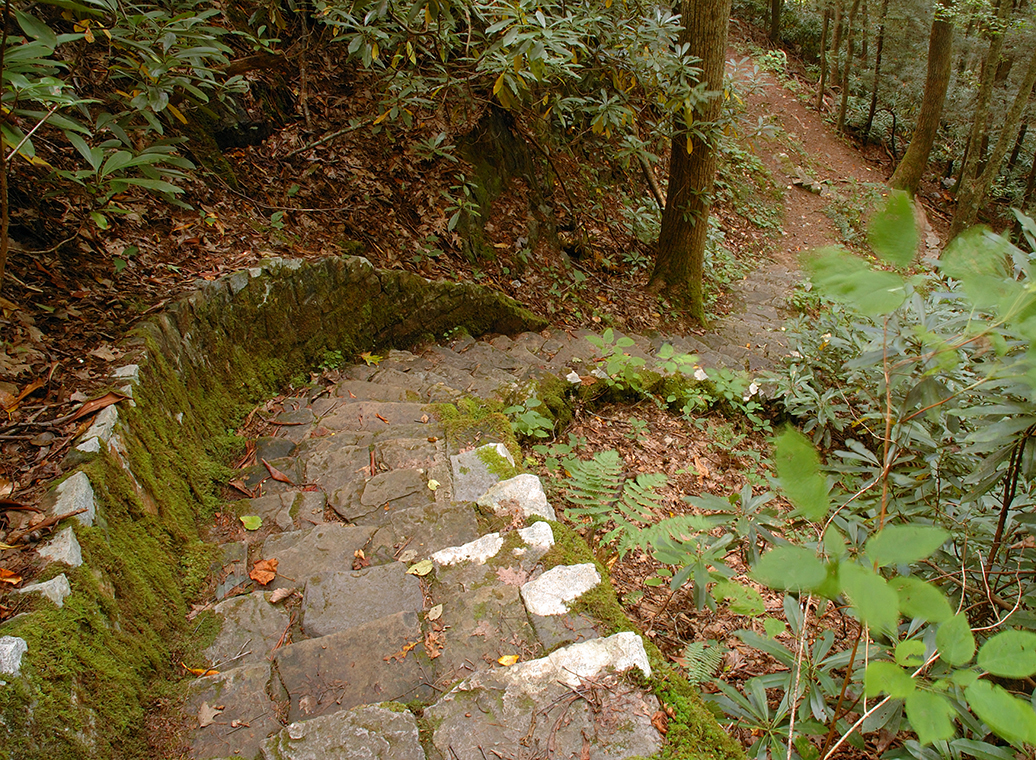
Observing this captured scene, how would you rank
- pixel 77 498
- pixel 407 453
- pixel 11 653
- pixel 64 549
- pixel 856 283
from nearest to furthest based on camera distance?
pixel 856 283 < pixel 11 653 < pixel 64 549 < pixel 77 498 < pixel 407 453

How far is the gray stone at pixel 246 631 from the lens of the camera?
6.10 feet

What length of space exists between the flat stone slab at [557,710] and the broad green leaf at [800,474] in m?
0.88

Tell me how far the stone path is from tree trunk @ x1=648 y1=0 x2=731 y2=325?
4.24 meters

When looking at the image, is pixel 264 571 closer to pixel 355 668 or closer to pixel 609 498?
pixel 355 668

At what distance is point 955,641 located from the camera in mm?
940

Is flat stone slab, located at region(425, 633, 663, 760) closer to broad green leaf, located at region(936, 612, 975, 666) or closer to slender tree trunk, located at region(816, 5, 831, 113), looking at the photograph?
broad green leaf, located at region(936, 612, 975, 666)

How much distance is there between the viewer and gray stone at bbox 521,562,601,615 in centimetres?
185

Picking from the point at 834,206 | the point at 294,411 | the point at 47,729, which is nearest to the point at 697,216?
the point at 294,411

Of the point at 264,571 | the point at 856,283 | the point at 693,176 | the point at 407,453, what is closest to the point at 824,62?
the point at 693,176

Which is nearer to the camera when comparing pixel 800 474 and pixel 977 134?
pixel 800 474

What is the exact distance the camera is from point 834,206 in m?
13.2

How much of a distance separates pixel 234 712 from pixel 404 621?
52 cm

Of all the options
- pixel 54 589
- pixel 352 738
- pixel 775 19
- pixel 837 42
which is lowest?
pixel 352 738

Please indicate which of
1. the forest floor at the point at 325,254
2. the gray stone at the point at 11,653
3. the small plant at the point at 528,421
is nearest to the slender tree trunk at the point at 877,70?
the forest floor at the point at 325,254
